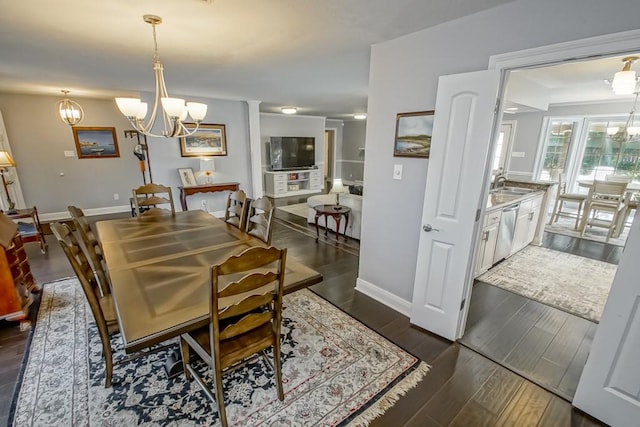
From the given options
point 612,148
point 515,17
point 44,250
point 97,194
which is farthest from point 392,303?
point 97,194

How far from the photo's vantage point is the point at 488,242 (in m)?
3.30

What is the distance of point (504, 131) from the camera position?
5992 mm

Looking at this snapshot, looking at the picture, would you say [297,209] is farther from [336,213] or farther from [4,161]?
[4,161]

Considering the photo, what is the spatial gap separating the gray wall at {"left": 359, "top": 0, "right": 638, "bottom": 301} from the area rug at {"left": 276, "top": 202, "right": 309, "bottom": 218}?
3393mm

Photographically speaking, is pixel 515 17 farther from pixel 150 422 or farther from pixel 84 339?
pixel 84 339

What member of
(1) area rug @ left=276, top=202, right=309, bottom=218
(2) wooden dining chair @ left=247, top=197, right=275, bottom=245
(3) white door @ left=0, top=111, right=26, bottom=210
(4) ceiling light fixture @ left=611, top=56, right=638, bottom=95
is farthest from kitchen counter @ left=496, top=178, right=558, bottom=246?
(3) white door @ left=0, top=111, right=26, bottom=210

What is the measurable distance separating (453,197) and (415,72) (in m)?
1.05

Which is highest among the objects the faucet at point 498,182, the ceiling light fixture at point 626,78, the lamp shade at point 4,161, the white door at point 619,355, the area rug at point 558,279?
the ceiling light fixture at point 626,78

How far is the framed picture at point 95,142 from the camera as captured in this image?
18.1 feet

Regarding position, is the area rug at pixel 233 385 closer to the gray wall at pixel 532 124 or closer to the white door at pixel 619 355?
the white door at pixel 619 355

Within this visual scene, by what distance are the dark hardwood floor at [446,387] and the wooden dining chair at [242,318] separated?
83cm

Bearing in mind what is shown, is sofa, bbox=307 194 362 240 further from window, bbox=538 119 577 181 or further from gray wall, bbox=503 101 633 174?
window, bbox=538 119 577 181

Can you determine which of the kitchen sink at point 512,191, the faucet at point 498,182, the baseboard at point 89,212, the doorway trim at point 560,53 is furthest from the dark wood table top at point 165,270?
the faucet at point 498,182

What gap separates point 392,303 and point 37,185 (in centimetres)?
668
